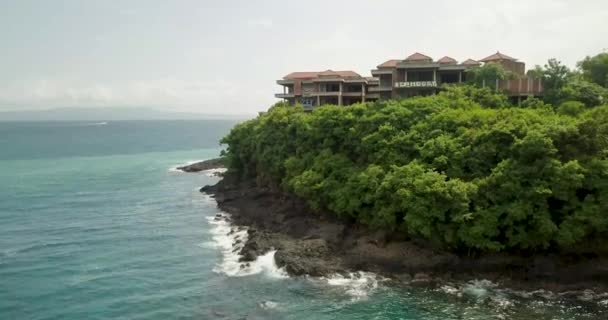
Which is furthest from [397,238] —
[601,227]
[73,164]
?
[73,164]

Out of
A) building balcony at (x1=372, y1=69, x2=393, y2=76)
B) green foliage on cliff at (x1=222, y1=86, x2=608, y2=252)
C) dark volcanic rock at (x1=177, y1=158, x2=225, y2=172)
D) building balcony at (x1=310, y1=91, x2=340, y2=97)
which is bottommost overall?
dark volcanic rock at (x1=177, y1=158, x2=225, y2=172)

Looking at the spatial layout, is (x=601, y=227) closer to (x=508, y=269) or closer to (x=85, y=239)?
(x=508, y=269)

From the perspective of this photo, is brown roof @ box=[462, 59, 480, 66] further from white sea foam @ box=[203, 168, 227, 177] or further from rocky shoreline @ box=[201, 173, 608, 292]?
white sea foam @ box=[203, 168, 227, 177]

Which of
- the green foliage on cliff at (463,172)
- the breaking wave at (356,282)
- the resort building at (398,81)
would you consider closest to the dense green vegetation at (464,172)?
the green foliage on cliff at (463,172)

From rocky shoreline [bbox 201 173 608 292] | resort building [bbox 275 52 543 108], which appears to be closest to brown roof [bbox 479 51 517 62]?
resort building [bbox 275 52 543 108]

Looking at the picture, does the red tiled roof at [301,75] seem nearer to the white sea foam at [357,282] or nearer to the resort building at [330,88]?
the resort building at [330,88]

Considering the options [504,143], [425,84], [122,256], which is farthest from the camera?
[425,84]
